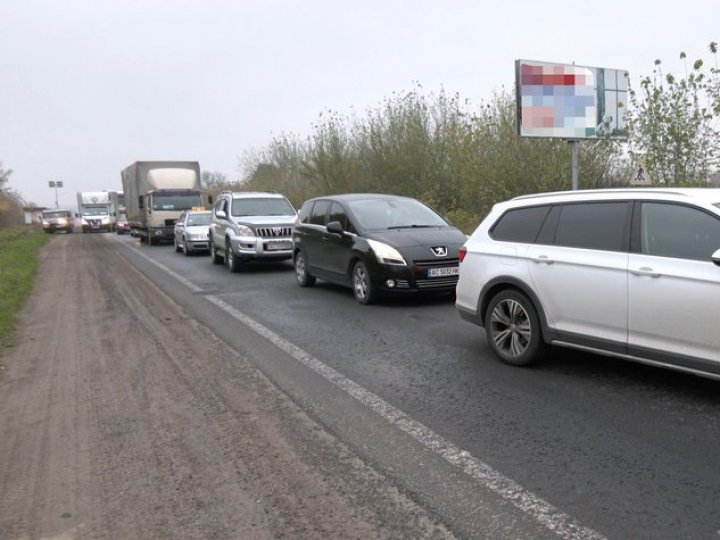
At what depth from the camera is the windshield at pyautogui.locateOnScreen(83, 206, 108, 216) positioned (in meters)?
52.8

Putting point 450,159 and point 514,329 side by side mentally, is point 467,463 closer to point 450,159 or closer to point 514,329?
point 514,329

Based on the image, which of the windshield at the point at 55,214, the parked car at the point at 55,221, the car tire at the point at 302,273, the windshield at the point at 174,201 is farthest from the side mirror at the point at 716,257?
the windshield at the point at 55,214

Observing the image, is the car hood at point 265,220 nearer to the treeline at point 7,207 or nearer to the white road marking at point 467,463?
the white road marking at point 467,463

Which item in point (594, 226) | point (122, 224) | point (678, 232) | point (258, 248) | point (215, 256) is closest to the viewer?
point (678, 232)

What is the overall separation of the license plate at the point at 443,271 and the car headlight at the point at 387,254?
42cm

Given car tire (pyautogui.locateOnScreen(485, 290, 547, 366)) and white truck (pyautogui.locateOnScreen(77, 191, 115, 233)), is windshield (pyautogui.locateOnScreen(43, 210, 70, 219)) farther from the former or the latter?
car tire (pyautogui.locateOnScreen(485, 290, 547, 366))

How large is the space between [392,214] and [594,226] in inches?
216

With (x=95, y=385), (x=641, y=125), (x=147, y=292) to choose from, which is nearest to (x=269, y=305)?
(x=147, y=292)

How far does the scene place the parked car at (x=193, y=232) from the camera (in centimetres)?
2125

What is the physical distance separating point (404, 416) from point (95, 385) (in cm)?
302

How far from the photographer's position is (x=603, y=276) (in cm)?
526

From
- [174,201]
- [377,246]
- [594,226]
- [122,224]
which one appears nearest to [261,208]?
[377,246]

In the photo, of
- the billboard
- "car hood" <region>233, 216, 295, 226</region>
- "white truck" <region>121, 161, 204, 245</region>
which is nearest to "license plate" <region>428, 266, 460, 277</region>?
"car hood" <region>233, 216, 295, 226</region>

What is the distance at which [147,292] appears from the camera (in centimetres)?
1230
